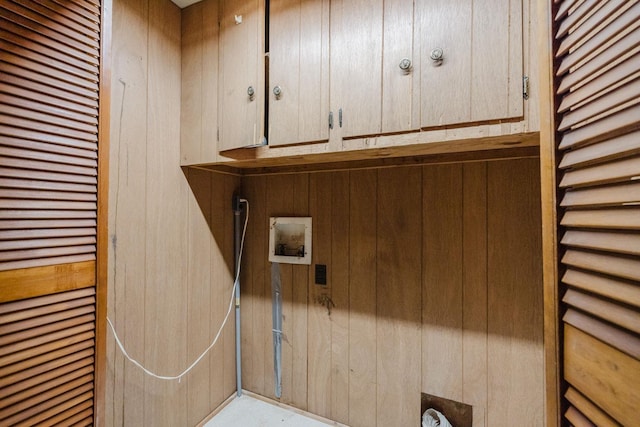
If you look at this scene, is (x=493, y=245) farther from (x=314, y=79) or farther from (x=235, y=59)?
(x=235, y=59)

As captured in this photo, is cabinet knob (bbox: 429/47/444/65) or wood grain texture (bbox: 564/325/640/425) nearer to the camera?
wood grain texture (bbox: 564/325/640/425)

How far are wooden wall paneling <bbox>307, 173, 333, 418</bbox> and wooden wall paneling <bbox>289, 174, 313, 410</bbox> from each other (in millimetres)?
26

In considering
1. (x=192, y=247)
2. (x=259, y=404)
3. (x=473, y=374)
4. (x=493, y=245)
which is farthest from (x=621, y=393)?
(x=259, y=404)

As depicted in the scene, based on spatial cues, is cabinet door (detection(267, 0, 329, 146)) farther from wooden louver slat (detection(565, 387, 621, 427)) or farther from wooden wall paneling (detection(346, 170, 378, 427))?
wooden louver slat (detection(565, 387, 621, 427))

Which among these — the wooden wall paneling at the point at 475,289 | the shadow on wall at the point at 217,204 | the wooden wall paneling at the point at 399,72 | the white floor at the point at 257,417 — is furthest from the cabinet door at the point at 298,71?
the white floor at the point at 257,417

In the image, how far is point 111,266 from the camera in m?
1.25

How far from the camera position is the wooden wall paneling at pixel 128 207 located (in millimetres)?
1263

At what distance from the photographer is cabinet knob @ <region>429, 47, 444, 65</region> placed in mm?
1003

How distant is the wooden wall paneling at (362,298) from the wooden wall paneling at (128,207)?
0.99 metres

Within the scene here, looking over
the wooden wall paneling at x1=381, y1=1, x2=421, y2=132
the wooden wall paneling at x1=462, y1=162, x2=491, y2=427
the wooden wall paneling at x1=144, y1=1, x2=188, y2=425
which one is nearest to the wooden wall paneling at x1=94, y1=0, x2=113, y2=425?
the wooden wall paneling at x1=144, y1=1, x2=188, y2=425

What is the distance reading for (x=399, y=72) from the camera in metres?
1.07

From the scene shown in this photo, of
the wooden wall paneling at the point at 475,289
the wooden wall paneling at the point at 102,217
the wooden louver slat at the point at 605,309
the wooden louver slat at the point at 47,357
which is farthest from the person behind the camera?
the wooden wall paneling at the point at 475,289

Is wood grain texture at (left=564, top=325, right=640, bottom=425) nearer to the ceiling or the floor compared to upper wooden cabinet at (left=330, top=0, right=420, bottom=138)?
nearer to the floor

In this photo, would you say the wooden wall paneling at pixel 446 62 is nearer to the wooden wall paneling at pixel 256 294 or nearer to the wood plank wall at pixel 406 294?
the wood plank wall at pixel 406 294
